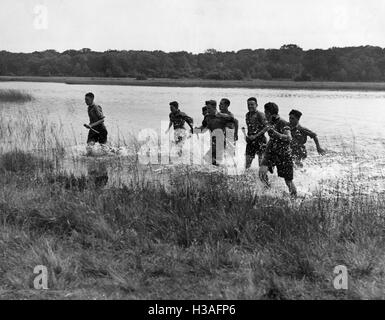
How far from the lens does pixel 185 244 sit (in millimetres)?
5512

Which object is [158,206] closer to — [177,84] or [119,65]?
[177,84]

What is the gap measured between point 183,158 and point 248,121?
319 centimetres

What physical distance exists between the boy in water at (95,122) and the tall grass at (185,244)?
5.37 meters

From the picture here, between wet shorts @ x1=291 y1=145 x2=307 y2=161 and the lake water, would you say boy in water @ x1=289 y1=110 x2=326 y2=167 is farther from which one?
the lake water

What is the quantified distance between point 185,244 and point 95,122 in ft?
25.5

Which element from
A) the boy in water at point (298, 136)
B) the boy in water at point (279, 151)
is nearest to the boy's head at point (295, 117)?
the boy in water at point (298, 136)

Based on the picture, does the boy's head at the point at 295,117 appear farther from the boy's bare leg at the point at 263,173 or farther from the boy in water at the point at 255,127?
the boy's bare leg at the point at 263,173

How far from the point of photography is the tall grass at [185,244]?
4414 millimetres

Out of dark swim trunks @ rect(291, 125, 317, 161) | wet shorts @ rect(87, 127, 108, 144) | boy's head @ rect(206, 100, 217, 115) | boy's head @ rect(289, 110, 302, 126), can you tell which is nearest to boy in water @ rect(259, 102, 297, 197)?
boy's head @ rect(289, 110, 302, 126)

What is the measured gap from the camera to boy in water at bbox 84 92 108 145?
12.6 meters

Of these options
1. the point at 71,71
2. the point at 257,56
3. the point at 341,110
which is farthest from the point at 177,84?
the point at 341,110

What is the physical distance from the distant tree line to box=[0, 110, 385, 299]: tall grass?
67.5 metres

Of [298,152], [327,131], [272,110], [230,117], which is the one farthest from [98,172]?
[327,131]

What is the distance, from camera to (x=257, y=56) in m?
85.1
